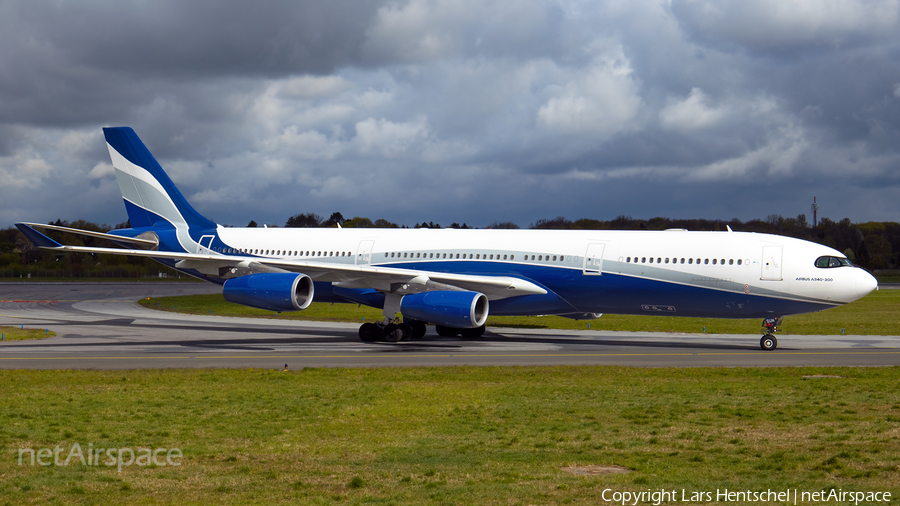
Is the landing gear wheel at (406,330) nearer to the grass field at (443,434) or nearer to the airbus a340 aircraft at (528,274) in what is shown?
the airbus a340 aircraft at (528,274)

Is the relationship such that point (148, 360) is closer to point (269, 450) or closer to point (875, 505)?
point (269, 450)

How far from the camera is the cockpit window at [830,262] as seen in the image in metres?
24.9

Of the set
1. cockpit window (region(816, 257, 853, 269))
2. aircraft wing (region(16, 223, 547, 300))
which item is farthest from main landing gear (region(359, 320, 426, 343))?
cockpit window (region(816, 257, 853, 269))

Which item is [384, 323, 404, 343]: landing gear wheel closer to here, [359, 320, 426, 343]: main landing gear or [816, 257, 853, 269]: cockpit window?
[359, 320, 426, 343]: main landing gear

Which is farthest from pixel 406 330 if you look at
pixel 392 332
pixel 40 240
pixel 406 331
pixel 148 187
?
pixel 148 187

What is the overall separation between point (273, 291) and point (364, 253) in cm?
508

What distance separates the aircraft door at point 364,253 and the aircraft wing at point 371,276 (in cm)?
160

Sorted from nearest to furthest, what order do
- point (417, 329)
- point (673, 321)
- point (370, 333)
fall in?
1. point (370, 333)
2. point (417, 329)
3. point (673, 321)

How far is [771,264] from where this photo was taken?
82.2 feet

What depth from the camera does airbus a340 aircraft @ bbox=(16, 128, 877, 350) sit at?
2511 cm

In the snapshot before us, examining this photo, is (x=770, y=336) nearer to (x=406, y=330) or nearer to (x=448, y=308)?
(x=448, y=308)

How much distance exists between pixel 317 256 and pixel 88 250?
8582 mm

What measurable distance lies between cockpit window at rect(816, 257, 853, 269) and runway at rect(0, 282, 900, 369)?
9.25ft

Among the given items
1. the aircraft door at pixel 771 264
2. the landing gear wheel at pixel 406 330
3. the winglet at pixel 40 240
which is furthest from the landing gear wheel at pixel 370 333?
the aircraft door at pixel 771 264
